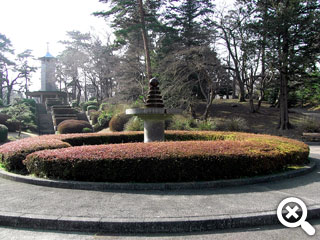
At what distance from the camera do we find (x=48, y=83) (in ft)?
168

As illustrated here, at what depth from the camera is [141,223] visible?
377 centimetres

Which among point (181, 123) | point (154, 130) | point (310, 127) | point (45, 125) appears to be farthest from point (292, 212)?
point (45, 125)

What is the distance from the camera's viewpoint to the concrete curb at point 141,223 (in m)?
3.77

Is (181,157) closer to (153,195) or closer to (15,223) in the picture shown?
(153,195)

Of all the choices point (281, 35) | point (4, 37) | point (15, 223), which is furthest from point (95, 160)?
point (4, 37)

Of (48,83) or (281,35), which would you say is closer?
(281,35)

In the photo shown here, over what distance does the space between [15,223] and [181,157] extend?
3.36m

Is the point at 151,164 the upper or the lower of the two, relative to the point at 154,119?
lower

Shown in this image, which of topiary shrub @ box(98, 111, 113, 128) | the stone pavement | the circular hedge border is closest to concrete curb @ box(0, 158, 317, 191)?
the stone pavement

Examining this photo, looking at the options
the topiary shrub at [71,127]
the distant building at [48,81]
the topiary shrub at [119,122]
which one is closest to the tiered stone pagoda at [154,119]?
the topiary shrub at [119,122]

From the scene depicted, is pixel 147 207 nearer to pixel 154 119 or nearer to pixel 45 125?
pixel 154 119

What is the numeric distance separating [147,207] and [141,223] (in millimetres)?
607

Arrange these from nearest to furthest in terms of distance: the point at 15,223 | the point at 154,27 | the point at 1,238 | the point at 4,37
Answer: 1. the point at 1,238
2. the point at 15,223
3. the point at 154,27
4. the point at 4,37

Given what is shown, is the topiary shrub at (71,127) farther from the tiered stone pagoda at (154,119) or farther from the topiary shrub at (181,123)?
the tiered stone pagoda at (154,119)
